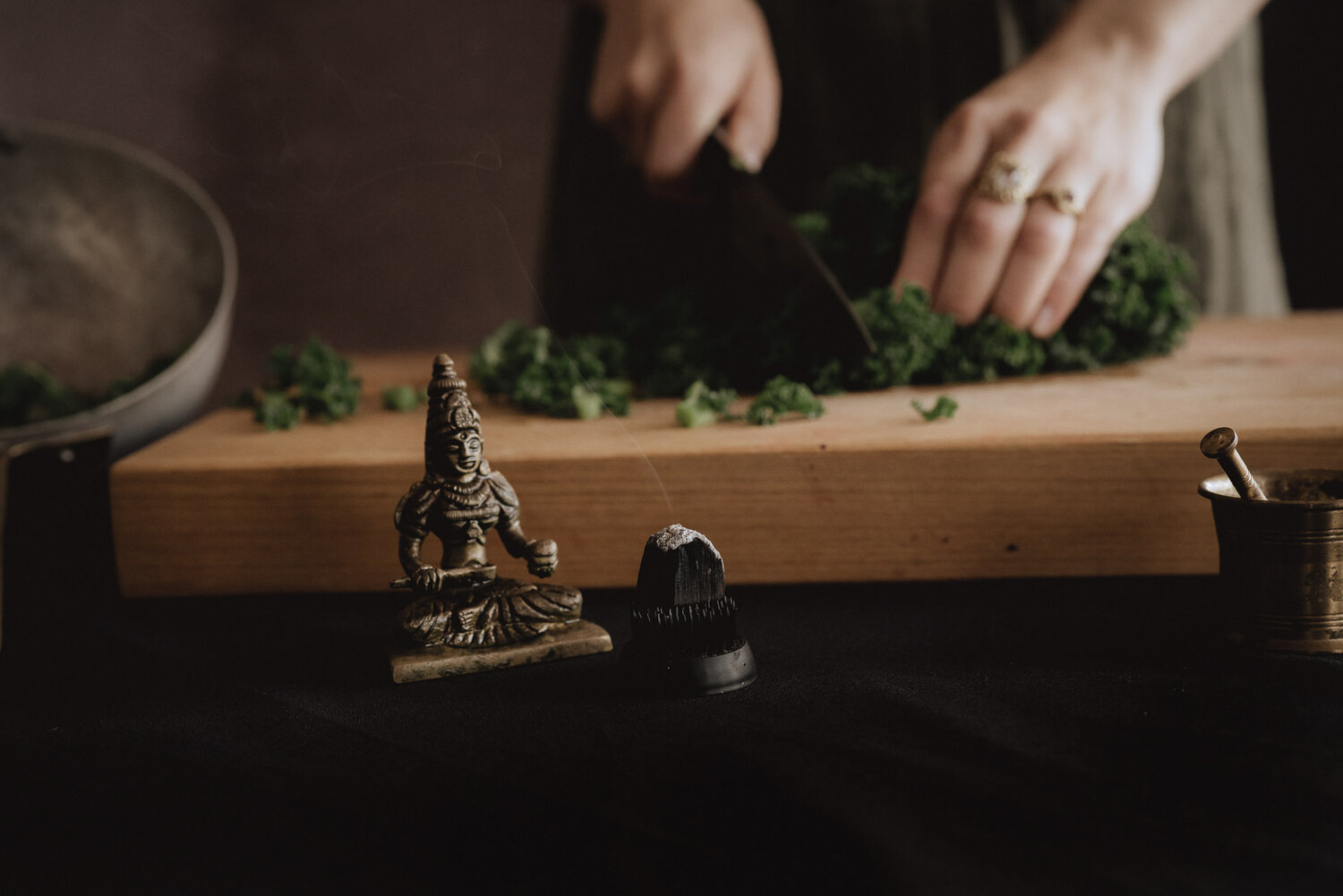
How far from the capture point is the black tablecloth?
990mm

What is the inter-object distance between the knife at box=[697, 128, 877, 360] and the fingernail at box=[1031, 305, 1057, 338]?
452mm

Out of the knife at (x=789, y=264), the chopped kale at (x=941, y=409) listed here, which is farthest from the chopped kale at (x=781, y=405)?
the knife at (x=789, y=264)

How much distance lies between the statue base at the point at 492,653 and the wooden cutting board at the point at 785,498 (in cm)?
33

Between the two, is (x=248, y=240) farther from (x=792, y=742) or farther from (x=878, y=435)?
(x=792, y=742)

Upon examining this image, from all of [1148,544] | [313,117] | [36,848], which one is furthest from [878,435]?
[313,117]

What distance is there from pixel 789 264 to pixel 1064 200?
2.30 feet

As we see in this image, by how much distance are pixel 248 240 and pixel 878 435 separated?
438cm

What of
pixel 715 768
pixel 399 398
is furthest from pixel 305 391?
pixel 715 768

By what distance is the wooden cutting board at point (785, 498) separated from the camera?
1.72 m

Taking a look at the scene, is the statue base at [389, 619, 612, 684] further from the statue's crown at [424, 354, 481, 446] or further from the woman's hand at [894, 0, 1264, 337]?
the woman's hand at [894, 0, 1264, 337]

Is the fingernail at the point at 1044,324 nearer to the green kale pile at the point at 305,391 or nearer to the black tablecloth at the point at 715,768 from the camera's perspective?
the black tablecloth at the point at 715,768

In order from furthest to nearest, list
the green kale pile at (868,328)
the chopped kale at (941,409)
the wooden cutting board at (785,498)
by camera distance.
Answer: the green kale pile at (868,328) → the chopped kale at (941,409) → the wooden cutting board at (785,498)

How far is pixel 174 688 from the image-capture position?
1420mm

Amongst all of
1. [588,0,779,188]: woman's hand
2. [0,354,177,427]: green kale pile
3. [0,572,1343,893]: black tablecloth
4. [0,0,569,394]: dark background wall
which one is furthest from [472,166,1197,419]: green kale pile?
[0,0,569,394]: dark background wall
